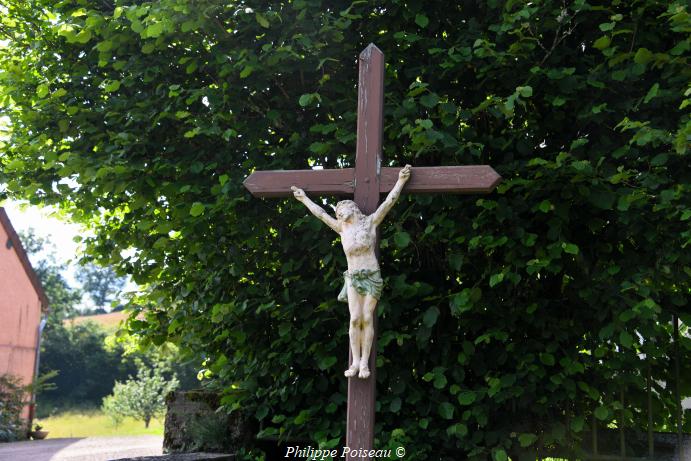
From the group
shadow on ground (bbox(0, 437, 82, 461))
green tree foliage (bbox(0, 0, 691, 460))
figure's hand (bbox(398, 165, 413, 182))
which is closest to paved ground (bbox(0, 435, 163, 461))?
shadow on ground (bbox(0, 437, 82, 461))

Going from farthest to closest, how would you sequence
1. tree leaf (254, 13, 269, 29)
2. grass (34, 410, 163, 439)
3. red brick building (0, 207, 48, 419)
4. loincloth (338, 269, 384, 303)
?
grass (34, 410, 163, 439)
red brick building (0, 207, 48, 419)
tree leaf (254, 13, 269, 29)
loincloth (338, 269, 384, 303)

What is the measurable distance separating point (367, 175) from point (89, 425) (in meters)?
29.7

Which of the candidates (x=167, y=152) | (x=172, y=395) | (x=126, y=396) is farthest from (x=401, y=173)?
(x=126, y=396)

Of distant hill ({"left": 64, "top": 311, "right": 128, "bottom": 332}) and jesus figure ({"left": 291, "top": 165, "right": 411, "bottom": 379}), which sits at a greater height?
distant hill ({"left": 64, "top": 311, "right": 128, "bottom": 332})

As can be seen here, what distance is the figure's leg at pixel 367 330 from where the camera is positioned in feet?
14.3

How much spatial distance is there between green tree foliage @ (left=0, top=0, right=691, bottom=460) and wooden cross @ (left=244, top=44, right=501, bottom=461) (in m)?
1.03

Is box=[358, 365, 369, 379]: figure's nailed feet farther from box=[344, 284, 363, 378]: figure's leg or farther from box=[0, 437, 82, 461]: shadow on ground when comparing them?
box=[0, 437, 82, 461]: shadow on ground

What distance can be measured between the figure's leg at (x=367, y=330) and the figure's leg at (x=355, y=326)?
2 centimetres

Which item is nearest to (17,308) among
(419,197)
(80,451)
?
(80,451)

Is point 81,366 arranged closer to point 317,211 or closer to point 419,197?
point 419,197

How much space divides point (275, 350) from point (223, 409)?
3.22ft

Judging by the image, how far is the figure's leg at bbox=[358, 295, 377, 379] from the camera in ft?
14.3

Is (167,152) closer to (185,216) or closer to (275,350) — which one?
(185,216)

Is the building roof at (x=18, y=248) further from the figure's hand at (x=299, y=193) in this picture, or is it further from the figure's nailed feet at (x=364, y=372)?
the figure's nailed feet at (x=364, y=372)
